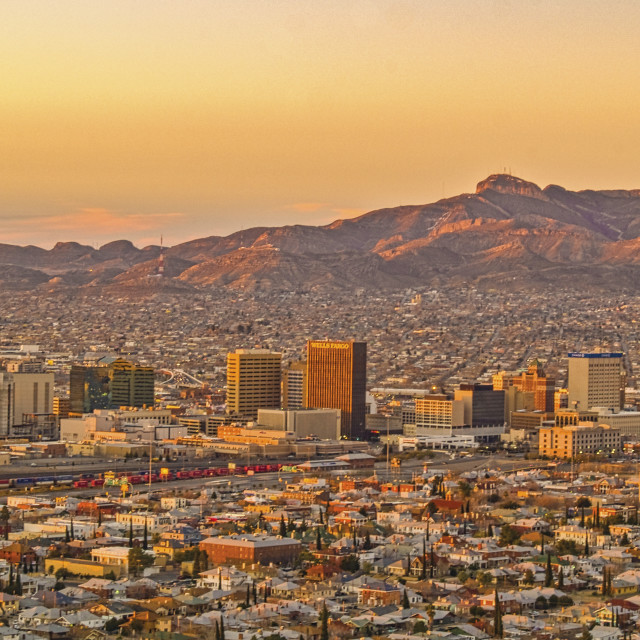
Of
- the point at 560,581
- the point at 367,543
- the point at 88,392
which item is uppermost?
the point at 88,392

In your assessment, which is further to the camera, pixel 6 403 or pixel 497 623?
pixel 6 403

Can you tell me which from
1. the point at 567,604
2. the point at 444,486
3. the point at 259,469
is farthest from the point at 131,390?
the point at 567,604

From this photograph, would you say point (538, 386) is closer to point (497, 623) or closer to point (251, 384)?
point (251, 384)

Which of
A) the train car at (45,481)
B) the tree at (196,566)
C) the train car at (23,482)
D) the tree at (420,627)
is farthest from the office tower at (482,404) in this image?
the tree at (420,627)

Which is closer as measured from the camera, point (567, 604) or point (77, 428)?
point (567, 604)

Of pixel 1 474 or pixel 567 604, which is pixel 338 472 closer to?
pixel 1 474

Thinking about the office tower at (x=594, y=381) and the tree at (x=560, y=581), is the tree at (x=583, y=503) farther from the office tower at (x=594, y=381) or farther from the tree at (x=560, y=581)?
the office tower at (x=594, y=381)

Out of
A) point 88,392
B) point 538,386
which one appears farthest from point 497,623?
point 538,386
